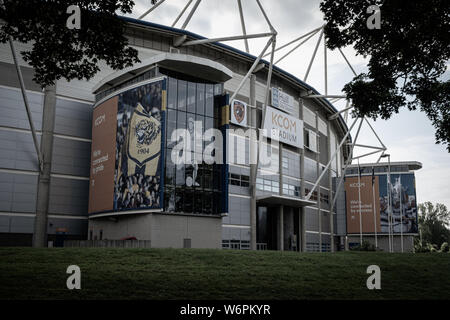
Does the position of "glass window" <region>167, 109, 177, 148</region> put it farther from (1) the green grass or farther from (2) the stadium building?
(1) the green grass

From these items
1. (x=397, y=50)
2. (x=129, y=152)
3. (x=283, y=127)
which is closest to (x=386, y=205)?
(x=283, y=127)

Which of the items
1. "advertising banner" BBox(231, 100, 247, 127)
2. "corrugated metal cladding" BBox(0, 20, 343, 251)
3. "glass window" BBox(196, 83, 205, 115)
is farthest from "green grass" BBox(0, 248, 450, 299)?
"advertising banner" BBox(231, 100, 247, 127)

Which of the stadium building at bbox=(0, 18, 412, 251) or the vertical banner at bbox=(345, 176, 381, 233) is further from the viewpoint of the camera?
the vertical banner at bbox=(345, 176, 381, 233)

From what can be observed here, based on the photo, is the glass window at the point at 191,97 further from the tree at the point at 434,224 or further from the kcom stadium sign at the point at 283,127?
the tree at the point at 434,224

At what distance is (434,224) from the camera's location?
404 feet

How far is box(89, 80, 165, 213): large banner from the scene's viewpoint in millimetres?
35844

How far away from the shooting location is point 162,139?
35688 millimetres

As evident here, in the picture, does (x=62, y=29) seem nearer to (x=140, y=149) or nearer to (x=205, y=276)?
(x=205, y=276)

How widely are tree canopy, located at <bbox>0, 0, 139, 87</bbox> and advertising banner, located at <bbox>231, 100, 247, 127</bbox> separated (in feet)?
108

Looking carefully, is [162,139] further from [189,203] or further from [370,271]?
[370,271]

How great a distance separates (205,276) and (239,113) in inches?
1362

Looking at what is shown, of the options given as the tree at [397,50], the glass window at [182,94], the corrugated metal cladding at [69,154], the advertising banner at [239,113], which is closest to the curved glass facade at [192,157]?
the glass window at [182,94]

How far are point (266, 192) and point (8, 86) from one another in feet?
95.5

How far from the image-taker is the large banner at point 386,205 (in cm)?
6956
